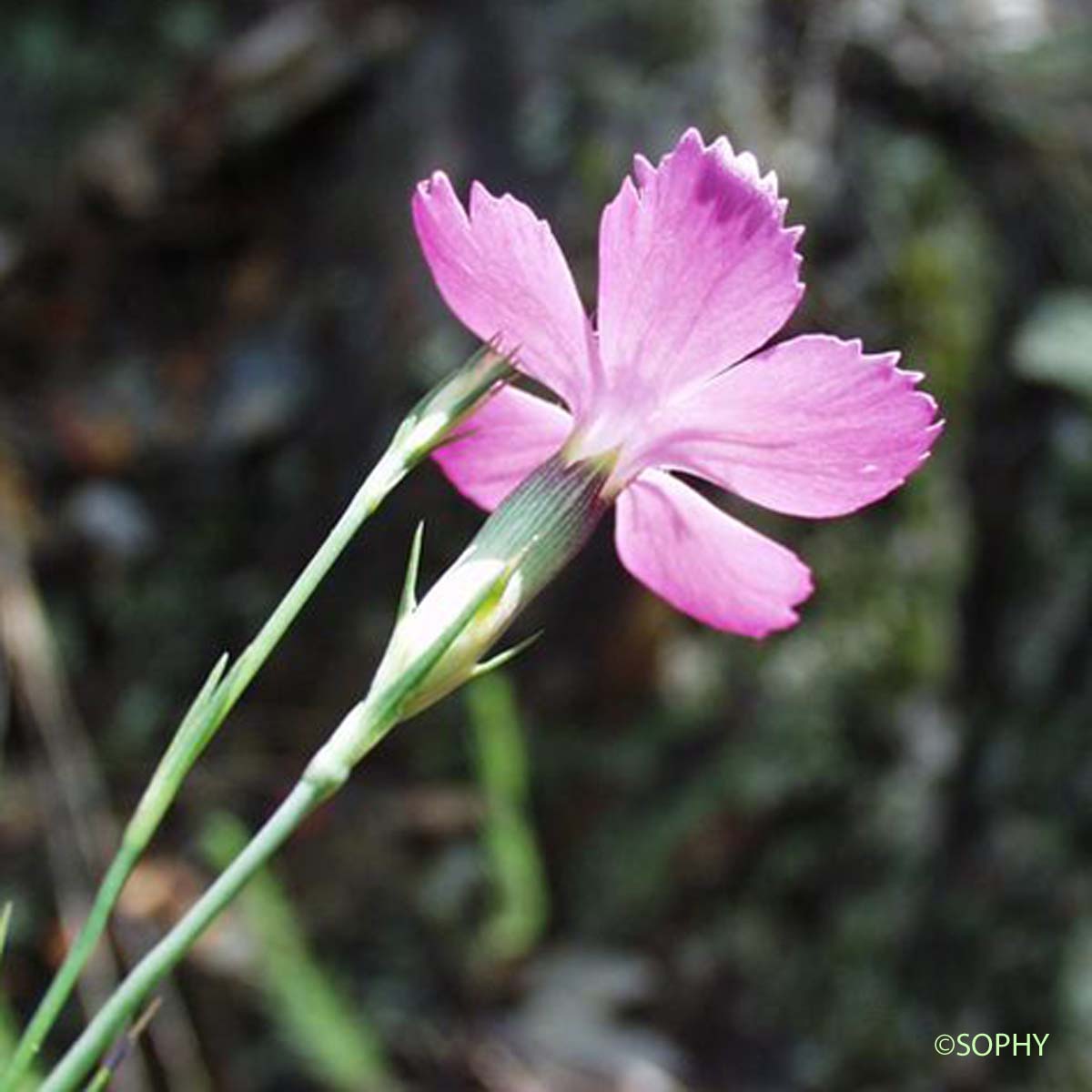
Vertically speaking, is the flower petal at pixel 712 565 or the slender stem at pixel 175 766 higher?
the slender stem at pixel 175 766

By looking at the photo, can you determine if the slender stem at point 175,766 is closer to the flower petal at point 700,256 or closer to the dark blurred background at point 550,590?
the flower petal at point 700,256

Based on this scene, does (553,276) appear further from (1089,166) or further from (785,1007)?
(1089,166)

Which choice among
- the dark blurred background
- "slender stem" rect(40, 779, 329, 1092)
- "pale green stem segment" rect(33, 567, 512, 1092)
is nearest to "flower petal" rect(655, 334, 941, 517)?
"pale green stem segment" rect(33, 567, 512, 1092)

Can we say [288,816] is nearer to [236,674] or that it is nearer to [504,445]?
[236,674]

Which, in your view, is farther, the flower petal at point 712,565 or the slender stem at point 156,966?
the flower petal at point 712,565

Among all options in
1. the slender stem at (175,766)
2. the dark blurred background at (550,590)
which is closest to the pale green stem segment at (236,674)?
the slender stem at (175,766)

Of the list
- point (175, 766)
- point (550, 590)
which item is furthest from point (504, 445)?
point (550, 590)

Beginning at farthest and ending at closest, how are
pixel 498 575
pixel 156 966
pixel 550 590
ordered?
pixel 550 590 → pixel 498 575 → pixel 156 966
